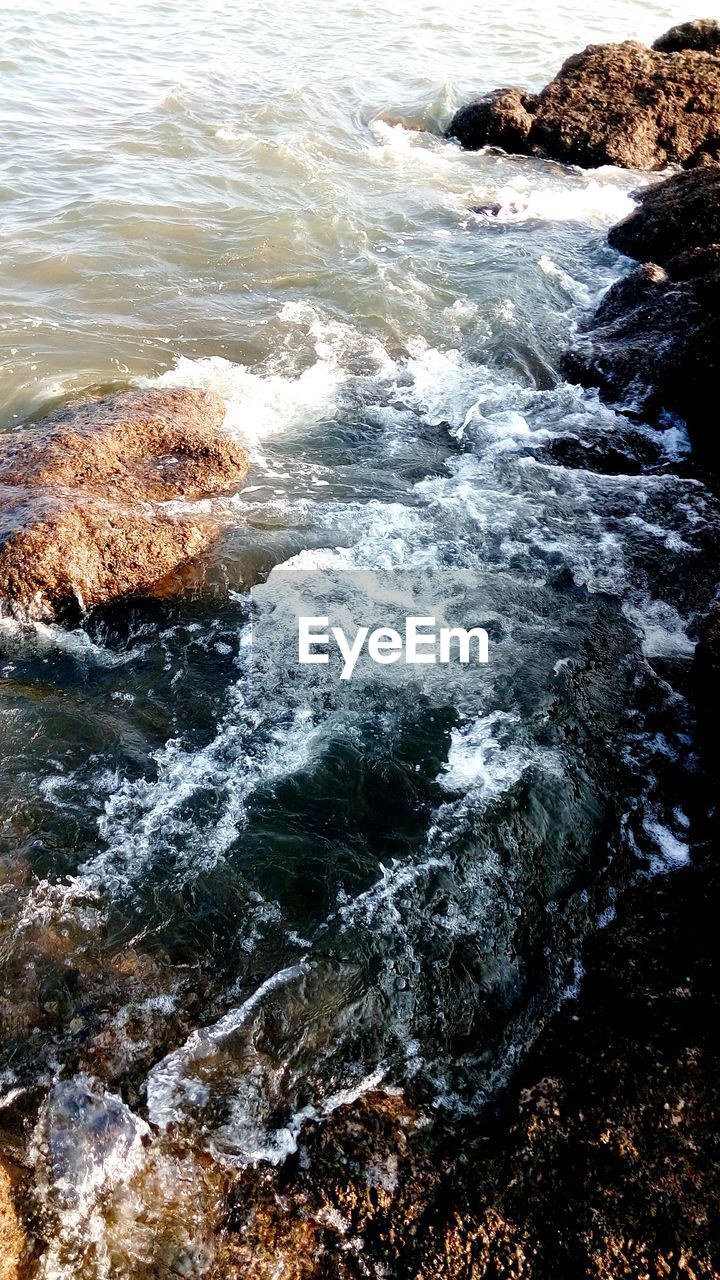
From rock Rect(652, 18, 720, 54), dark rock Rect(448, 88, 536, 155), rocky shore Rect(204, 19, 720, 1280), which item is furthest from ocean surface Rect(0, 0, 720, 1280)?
rock Rect(652, 18, 720, 54)

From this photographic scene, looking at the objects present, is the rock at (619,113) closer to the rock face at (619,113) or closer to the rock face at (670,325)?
the rock face at (619,113)

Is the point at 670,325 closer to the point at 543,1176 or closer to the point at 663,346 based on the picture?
the point at 663,346

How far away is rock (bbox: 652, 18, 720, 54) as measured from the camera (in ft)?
52.0

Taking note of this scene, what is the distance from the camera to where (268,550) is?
258 inches

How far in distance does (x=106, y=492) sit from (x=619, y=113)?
13992 mm

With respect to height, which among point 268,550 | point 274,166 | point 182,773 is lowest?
point 182,773

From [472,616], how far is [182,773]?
2.50m

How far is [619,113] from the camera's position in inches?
589

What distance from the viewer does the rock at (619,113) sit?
14695 mm

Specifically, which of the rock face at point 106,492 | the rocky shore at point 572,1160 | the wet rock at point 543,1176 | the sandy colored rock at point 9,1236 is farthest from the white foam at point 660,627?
the sandy colored rock at point 9,1236

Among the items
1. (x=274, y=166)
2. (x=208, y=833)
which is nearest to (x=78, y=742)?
(x=208, y=833)

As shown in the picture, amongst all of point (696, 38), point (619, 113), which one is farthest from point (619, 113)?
point (696, 38)

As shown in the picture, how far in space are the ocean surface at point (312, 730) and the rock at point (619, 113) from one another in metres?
4.58

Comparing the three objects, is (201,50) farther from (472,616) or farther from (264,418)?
(472,616)
